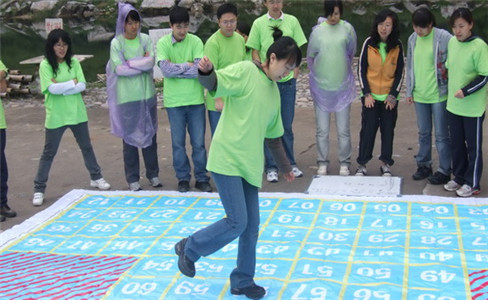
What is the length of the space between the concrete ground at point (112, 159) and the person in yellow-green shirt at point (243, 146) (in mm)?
2055

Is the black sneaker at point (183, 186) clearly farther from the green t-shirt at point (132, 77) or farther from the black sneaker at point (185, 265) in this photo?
the black sneaker at point (185, 265)

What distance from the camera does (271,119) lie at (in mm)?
3484

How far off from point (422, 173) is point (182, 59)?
7.37ft

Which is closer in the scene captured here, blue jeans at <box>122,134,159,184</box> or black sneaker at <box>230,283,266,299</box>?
black sneaker at <box>230,283,266,299</box>

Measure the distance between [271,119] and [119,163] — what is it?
11.3 feet

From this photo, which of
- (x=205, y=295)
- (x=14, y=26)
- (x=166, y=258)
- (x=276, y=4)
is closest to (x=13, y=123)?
(x=276, y=4)

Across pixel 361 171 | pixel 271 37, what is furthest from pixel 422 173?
pixel 271 37

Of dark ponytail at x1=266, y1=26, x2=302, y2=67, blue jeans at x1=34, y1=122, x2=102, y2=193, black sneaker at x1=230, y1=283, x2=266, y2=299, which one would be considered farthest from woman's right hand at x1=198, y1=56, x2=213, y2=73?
blue jeans at x1=34, y1=122, x2=102, y2=193

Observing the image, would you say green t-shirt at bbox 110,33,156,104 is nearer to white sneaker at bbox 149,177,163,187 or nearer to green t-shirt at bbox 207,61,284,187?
white sneaker at bbox 149,177,163,187

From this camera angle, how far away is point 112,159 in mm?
6789

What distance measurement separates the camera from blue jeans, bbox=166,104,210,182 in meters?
5.52

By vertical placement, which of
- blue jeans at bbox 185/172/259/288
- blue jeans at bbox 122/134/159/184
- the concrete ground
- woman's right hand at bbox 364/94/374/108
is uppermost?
woman's right hand at bbox 364/94/374/108

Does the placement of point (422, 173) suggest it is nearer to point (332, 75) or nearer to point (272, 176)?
point (332, 75)

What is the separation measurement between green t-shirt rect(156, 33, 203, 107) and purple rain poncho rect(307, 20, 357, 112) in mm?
1054
